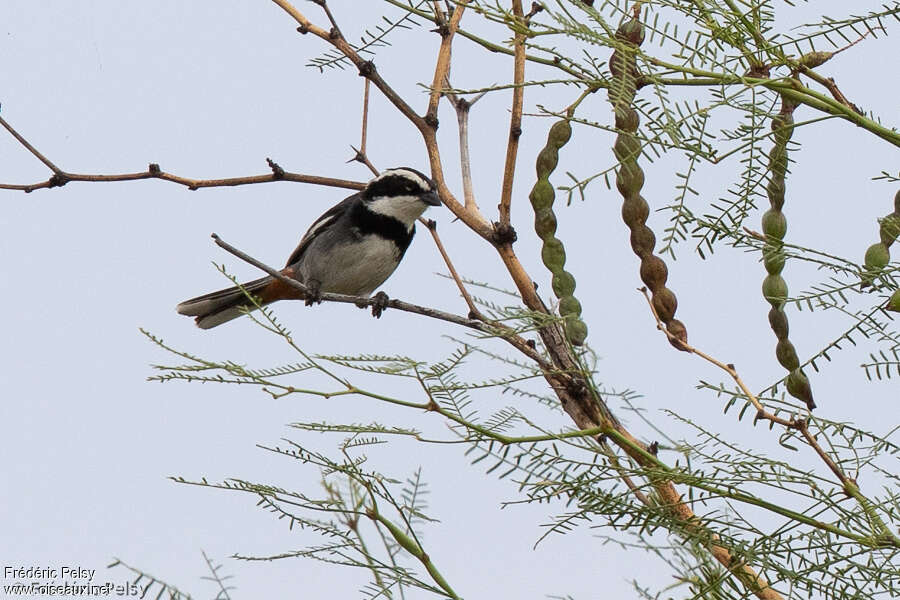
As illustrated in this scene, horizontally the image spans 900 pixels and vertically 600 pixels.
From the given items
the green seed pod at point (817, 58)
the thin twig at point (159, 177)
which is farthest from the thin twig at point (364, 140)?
the green seed pod at point (817, 58)

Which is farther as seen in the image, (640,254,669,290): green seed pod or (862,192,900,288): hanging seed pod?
(640,254,669,290): green seed pod

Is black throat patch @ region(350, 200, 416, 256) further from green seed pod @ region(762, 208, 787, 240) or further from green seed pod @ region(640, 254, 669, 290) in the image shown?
green seed pod @ region(762, 208, 787, 240)

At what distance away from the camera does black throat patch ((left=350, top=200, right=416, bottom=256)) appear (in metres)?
5.61

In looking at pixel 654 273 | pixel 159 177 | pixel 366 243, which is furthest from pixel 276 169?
pixel 366 243

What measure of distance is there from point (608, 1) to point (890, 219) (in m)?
0.84

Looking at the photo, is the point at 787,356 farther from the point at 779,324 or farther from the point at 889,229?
the point at 889,229

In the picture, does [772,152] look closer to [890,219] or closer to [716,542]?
[890,219]

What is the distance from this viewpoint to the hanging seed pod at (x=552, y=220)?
2.79 metres

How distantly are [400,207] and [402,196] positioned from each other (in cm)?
6

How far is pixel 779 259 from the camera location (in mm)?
2357

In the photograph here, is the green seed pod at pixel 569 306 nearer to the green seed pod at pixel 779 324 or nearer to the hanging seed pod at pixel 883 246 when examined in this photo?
the green seed pod at pixel 779 324

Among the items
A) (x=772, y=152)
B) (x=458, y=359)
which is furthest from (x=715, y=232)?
(x=458, y=359)

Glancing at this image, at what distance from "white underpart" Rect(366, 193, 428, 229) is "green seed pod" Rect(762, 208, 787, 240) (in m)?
3.16

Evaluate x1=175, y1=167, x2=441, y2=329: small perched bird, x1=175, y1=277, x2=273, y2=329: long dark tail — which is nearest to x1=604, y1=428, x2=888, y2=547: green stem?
x1=175, y1=167, x2=441, y2=329: small perched bird
